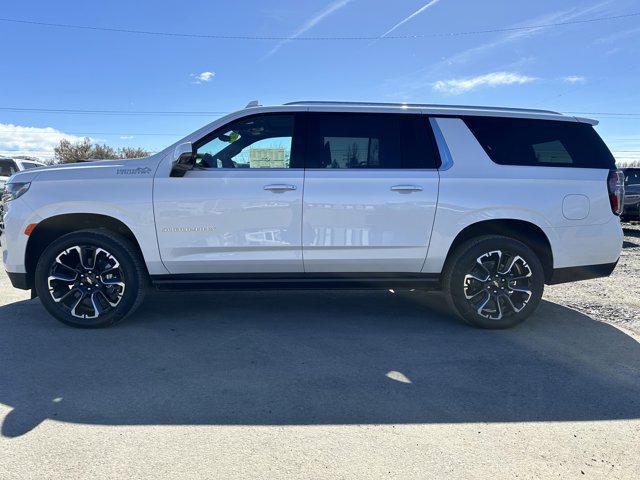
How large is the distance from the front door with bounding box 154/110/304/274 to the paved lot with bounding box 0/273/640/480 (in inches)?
26.2

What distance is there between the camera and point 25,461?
2309 mm

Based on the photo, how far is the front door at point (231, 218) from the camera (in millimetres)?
4055

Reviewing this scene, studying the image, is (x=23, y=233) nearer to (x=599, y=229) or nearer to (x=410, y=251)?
(x=410, y=251)

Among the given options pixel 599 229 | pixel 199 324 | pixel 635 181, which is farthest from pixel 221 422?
pixel 635 181

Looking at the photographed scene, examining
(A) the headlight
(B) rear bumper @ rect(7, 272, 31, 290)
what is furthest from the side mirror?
(B) rear bumper @ rect(7, 272, 31, 290)

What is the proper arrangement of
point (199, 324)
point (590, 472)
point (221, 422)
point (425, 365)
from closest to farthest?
point (590, 472), point (221, 422), point (425, 365), point (199, 324)

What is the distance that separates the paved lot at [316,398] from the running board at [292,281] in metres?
0.41

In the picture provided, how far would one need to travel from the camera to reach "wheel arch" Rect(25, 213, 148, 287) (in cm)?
416

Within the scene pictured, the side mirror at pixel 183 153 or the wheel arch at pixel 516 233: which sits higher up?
the side mirror at pixel 183 153

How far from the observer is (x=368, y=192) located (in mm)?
4078

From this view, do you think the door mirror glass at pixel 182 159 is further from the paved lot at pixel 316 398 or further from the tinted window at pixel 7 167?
the tinted window at pixel 7 167

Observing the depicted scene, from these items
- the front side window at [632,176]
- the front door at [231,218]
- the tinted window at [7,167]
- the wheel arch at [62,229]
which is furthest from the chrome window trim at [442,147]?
the tinted window at [7,167]

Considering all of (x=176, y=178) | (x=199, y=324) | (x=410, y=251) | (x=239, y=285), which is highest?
(x=176, y=178)

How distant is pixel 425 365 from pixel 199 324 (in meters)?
2.18
